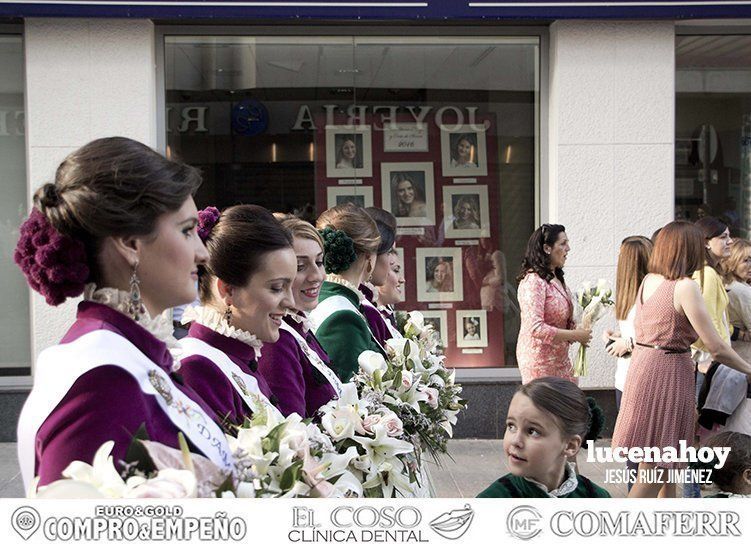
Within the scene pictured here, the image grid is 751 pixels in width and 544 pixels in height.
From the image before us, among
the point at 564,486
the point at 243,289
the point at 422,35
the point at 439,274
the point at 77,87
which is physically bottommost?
the point at 564,486

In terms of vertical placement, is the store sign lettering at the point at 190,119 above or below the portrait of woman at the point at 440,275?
above

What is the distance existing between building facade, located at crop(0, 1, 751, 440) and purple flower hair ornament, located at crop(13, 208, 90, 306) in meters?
6.33

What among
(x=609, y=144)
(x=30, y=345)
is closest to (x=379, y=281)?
(x=609, y=144)

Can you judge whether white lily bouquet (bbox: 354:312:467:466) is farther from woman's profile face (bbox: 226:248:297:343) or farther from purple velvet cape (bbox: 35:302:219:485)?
purple velvet cape (bbox: 35:302:219:485)

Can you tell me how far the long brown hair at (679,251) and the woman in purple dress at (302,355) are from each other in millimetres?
2397

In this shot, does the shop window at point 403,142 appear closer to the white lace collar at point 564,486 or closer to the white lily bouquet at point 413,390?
the white lily bouquet at point 413,390

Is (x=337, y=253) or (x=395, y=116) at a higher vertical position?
(x=395, y=116)

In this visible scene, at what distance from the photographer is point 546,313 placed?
22.0 ft

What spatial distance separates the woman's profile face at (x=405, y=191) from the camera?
29.7 feet

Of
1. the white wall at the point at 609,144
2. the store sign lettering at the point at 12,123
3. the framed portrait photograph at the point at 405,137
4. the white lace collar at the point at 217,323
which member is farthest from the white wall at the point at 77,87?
the white lace collar at the point at 217,323

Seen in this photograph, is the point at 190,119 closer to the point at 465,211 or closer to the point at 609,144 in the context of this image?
the point at 465,211

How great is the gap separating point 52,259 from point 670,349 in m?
4.15

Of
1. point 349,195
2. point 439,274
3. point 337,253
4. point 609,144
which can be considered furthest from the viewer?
point 439,274

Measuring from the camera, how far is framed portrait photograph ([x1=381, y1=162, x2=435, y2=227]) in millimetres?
9039
